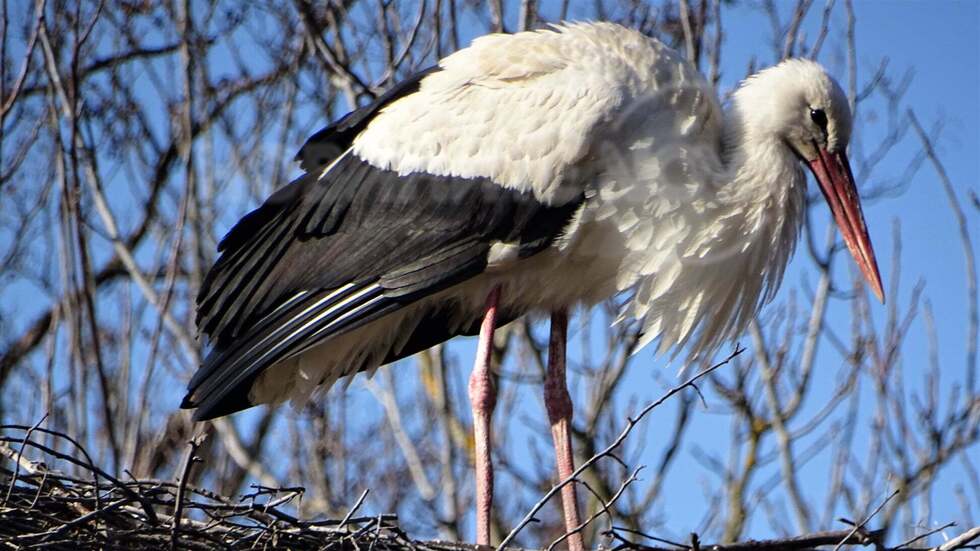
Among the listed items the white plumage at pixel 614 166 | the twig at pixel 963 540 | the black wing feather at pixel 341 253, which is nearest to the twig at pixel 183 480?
the black wing feather at pixel 341 253

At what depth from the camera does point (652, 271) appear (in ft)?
18.3

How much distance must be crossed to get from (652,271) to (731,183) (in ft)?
1.37

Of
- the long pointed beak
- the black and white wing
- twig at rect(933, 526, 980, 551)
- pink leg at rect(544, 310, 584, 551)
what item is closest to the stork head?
the long pointed beak

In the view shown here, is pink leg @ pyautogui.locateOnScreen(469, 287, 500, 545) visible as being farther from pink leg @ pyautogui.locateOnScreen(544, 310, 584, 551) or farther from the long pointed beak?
the long pointed beak

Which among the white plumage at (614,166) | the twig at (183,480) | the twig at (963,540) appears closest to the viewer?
the twig at (183,480)

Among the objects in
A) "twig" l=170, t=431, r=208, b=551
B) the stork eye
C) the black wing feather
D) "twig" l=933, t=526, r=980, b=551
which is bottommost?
"twig" l=933, t=526, r=980, b=551

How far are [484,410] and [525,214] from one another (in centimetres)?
79

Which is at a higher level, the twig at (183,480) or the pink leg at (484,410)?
the pink leg at (484,410)

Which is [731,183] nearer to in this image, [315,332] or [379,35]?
[315,332]

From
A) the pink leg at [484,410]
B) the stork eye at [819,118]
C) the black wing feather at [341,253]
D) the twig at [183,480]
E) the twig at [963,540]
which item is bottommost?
the twig at [963,540]

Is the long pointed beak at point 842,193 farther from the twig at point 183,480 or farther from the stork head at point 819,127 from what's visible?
the twig at point 183,480

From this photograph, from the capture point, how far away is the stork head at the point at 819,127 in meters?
5.78

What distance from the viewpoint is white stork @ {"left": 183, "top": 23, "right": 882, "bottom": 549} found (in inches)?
216

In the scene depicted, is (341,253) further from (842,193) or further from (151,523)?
(842,193)
